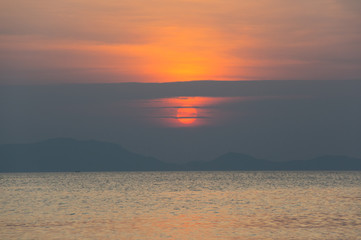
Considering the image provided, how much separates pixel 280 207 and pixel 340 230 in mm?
25809

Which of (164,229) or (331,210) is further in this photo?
(331,210)

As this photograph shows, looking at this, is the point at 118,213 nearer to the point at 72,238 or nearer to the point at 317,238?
the point at 72,238

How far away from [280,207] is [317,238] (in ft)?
102

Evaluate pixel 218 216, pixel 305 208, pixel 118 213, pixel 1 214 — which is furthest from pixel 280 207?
pixel 1 214

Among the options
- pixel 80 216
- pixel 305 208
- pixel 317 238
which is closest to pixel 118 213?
pixel 80 216

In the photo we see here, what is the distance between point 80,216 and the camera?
68438 mm

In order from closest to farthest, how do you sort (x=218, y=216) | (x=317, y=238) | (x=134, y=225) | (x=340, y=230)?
(x=317, y=238) → (x=340, y=230) → (x=134, y=225) → (x=218, y=216)

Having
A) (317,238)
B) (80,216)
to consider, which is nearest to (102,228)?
(80,216)

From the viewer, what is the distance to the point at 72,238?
163 feet

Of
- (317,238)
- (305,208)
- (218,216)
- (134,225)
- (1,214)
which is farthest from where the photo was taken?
(305,208)

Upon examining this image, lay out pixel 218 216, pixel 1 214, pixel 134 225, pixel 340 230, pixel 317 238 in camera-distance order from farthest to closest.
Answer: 1. pixel 1 214
2. pixel 218 216
3. pixel 134 225
4. pixel 340 230
5. pixel 317 238

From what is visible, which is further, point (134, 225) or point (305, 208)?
point (305, 208)

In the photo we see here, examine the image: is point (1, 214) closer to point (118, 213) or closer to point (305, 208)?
point (118, 213)

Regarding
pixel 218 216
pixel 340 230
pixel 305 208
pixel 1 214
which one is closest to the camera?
pixel 340 230
